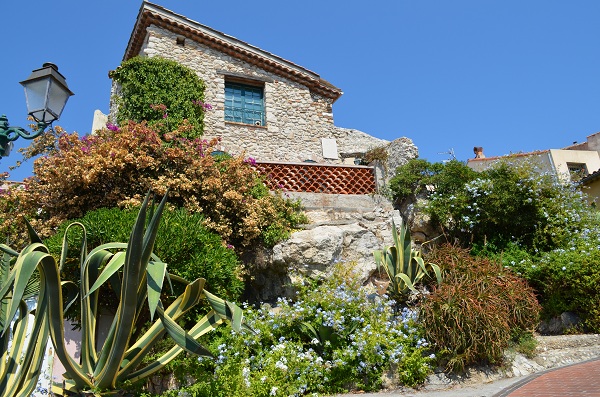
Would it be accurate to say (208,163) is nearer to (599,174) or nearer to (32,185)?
(32,185)

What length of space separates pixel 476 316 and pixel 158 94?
9.37 metres

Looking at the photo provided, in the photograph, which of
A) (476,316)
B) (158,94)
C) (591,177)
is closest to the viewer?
(476,316)

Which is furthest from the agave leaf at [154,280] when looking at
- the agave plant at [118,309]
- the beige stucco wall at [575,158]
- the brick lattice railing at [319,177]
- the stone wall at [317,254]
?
the beige stucco wall at [575,158]

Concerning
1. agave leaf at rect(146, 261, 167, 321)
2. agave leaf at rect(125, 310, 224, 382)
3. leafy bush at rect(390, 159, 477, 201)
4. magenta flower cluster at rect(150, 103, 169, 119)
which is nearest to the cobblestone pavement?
agave leaf at rect(125, 310, 224, 382)

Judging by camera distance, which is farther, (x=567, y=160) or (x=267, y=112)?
(x=567, y=160)

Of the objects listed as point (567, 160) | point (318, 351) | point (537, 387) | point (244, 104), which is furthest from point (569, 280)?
point (567, 160)

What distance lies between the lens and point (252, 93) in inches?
584

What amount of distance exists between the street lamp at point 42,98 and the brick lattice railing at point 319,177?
5.79 meters

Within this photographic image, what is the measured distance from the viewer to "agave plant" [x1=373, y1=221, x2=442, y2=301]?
7293mm

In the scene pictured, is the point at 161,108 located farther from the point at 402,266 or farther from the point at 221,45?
the point at 402,266

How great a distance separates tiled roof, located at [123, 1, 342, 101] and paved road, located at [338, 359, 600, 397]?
11.3m

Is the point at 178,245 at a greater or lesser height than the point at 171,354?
greater

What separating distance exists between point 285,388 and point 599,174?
48.4ft

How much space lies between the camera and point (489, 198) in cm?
1021
